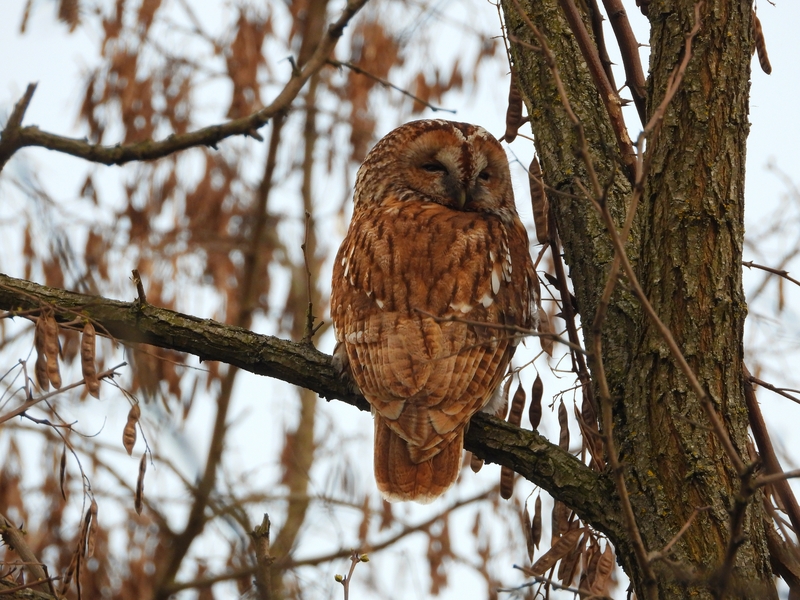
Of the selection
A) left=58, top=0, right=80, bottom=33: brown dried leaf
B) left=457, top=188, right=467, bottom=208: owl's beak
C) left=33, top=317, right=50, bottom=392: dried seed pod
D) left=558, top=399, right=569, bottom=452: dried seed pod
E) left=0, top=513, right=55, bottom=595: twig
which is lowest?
left=0, top=513, right=55, bottom=595: twig

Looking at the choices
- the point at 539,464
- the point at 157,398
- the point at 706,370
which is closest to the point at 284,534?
the point at 539,464

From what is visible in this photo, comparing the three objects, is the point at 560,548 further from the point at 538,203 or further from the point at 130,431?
the point at 130,431

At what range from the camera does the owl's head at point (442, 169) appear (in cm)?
392

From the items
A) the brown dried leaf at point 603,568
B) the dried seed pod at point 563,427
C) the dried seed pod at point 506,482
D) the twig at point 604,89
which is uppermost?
the twig at point 604,89

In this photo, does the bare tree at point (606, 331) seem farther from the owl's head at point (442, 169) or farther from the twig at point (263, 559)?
the owl's head at point (442, 169)

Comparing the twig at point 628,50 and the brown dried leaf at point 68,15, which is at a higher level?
the brown dried leaf at point 68,15

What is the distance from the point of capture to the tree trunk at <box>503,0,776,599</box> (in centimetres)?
219

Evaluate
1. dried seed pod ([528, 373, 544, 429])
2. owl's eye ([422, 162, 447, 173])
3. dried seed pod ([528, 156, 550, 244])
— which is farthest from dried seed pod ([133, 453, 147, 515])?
owl's eye ([422, 162, 447, 173])

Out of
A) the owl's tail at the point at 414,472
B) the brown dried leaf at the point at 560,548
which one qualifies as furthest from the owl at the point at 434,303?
the brown dried leaf at the point at 560,548

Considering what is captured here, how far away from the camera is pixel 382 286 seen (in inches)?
128

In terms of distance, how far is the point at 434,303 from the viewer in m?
3.17

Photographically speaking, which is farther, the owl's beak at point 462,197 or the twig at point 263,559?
the owl's beak at point 462,197

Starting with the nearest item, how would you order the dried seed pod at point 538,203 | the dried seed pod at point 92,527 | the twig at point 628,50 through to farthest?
the dried seed pod at point 92,527
the twig at point 628,50
the dried seed pod at point 538,203

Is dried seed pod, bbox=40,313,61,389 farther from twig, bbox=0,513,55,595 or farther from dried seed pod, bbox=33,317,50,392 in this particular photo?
twig, bbox=0,513,55,595
